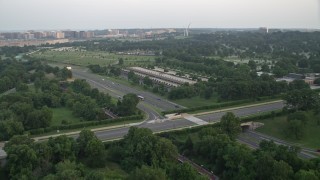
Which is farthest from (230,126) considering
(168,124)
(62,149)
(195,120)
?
(62,149)

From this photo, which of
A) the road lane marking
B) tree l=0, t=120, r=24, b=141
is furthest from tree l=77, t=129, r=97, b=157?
the road lane marking

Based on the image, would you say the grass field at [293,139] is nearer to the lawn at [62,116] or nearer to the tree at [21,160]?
the lawn at [62,116]

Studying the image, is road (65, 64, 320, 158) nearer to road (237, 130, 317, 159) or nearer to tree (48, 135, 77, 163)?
road (237, 130, 317, 159)

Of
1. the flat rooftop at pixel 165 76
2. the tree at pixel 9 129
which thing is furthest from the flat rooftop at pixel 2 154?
the flat rooftop at pixel 165 76

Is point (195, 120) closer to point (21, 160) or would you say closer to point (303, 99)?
point (303, 99)

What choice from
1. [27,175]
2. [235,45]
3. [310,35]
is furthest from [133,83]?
[310,35]

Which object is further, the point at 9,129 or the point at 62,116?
the point at 62,116
